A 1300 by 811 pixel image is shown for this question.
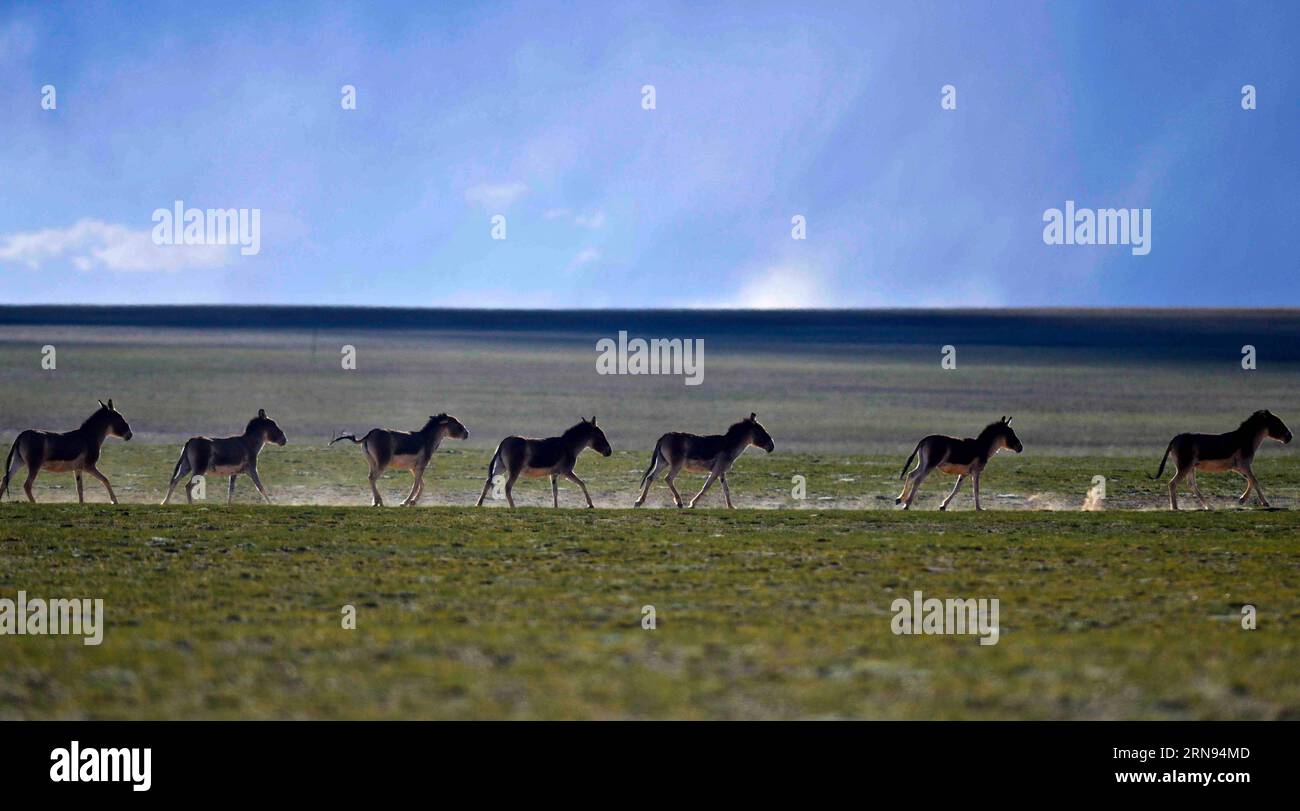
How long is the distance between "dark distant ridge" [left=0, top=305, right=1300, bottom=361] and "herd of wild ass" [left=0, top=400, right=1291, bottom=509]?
210ft

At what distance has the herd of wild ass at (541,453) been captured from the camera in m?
23.3

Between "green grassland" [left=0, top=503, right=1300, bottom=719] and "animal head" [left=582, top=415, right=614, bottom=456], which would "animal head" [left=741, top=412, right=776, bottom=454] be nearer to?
"animal head" [left=582, top=415, right=614, bottom=456]

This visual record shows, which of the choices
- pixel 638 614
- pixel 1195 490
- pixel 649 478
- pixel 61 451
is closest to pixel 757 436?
pixel 649 478

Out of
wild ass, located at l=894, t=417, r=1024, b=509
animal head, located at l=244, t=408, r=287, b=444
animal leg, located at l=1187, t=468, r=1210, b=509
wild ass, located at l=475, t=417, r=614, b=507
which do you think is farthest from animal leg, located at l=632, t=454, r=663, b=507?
animal leg, located at l=1187, t=468, r=1210, b=509

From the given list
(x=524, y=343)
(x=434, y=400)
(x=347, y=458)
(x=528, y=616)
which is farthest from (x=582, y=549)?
(x=524, y=343)

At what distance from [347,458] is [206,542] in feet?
52.9

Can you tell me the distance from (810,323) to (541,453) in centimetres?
8810

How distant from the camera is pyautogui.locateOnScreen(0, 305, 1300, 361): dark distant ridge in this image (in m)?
93.3

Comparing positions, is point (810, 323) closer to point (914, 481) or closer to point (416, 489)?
point (914, 481)

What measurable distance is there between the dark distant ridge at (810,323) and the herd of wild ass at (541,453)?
64.1 meters

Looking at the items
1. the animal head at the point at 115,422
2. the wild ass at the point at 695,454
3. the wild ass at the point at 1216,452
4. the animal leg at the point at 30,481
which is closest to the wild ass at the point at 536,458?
the wild ass at the point at 695,454

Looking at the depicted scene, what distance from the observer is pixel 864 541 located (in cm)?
1870

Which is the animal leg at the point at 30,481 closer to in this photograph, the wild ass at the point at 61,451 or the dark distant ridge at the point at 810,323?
the wild ass at the point at 61,451

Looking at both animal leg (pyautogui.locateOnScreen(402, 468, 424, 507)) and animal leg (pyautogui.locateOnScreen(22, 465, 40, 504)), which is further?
animal leg (pyautogui.locateOnScreen(402, 468, 424, 507))
